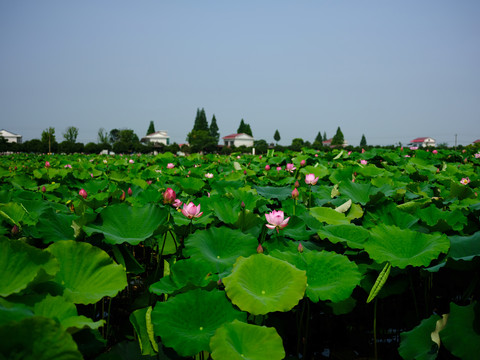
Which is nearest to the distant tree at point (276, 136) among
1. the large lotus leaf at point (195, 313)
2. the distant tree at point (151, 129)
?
the distant tree at point (151, 129)

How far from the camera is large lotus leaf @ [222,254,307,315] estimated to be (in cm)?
75

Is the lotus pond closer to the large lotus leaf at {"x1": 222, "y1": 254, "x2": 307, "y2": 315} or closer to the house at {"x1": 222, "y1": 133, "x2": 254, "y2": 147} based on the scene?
the large lotus leaf at {"x1": 222, "y1": 254, "x2": 307, "y2": 315}

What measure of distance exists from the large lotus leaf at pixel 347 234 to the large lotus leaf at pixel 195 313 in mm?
471

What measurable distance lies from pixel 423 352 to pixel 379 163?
3.24m

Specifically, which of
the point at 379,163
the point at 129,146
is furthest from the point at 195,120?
the point at 379,163

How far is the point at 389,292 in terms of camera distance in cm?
107

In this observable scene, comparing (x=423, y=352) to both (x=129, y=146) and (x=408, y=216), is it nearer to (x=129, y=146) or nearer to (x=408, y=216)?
(x=408, y=216)

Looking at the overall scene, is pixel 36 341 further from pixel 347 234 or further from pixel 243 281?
pixel 347 234

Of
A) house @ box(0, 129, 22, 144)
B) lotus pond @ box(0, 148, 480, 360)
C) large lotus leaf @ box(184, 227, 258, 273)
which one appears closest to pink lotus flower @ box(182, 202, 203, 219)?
lotus pond @ box(0, 148, 480, 360)

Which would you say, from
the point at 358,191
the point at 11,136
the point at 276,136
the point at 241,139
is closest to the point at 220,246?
the point at 358,191

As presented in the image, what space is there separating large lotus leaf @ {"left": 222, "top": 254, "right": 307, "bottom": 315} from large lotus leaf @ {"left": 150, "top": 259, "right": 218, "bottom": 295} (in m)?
0.13

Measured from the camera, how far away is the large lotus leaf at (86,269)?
836 mm

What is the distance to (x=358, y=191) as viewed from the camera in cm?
175

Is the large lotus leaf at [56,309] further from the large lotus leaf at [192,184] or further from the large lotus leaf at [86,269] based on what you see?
the large lotus leaf at [192,184]
